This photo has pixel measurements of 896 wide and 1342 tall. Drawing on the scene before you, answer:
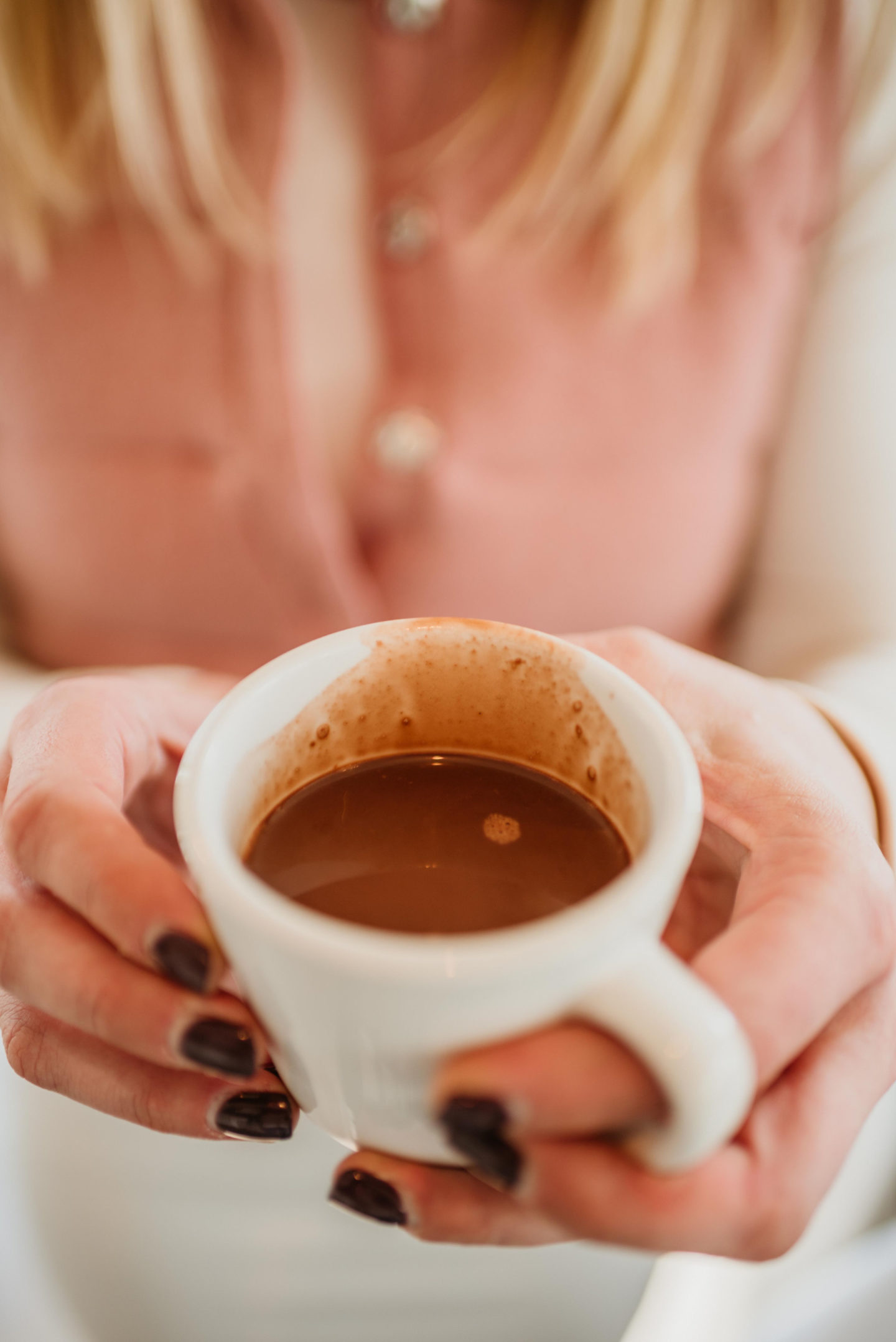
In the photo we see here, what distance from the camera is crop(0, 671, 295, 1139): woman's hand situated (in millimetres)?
472

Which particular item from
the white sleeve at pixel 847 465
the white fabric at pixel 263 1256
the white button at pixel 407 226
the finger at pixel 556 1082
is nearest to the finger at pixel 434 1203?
the finger at pixel 556 1082

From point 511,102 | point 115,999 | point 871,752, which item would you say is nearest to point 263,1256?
point 115,999

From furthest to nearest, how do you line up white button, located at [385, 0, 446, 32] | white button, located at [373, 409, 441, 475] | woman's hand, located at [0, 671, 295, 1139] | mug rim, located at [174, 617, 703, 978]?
Answer: 1. white button, located at [373, 409, 441, 475]
2. white button, located at [385, 0, 446, 32]
3. woman's hand, located at [0, 671, 295, 1139]
4. mug rim, located at [174, 617, 703, 978]

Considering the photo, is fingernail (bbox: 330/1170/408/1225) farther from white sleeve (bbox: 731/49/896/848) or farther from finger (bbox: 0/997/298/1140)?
white sleeve (bbox: 731/49/896/848)

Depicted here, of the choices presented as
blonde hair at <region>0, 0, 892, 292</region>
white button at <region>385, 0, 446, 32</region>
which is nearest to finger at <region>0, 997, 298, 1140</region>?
blonde hair at <region>0, 0, 892, 292</region>

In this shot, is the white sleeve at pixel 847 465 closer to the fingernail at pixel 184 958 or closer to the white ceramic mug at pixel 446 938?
the white ceramic mug at pixel 446 938

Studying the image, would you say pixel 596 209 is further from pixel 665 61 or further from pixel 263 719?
pixel 263 719

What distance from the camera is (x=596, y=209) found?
1.02m

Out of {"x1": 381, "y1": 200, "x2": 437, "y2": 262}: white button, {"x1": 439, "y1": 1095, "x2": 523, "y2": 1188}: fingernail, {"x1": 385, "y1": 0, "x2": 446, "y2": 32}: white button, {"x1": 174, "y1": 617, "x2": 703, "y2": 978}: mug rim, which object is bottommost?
{"x1": 439, "y1": 1095, "x2": 523, "y2": 1188}: fingernail

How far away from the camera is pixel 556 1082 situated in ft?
1.30

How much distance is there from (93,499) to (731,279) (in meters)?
0.77

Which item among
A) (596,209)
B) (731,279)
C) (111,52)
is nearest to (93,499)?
(111,52)

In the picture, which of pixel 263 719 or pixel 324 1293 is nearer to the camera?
pixel 263 719

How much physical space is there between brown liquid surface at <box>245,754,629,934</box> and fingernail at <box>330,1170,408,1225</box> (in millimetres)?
134
